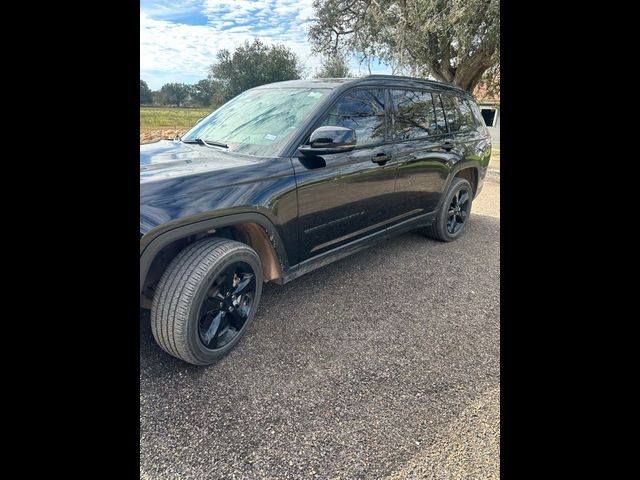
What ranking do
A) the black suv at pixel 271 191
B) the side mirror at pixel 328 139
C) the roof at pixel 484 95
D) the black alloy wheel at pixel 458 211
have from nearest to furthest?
the black suv at pixel 271 191, the side mirror at pixel 328 139, the black alloy wheel at pixel 458 211, the roof at pixel 484 95

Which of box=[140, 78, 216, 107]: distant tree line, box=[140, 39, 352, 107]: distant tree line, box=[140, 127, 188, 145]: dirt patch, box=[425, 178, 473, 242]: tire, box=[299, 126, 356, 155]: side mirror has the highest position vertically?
box=[140, 39, 352, 107]: distant tree line

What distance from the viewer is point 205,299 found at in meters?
2.25

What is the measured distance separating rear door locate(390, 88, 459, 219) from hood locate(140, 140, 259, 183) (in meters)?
1.60

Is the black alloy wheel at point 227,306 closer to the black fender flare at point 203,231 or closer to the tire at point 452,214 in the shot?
the black fender flare at point 203,231

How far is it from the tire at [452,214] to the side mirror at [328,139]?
2.22m

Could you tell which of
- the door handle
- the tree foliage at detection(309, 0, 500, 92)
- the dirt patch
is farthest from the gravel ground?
the tree foliage at detection(309, 0, 500, 92)

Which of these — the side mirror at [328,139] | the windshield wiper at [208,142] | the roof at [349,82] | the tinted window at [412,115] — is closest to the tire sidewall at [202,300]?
the side mirror at [328,139]

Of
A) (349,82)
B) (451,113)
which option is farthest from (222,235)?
(451,113)

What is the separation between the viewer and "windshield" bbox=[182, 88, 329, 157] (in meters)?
2.76

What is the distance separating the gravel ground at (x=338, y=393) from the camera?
5.85 ft

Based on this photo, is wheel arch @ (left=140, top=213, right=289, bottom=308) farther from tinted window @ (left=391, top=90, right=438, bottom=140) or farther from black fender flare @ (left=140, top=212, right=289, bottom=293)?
tinted window @ (left=391, top=90, right=438, bottom=140)
